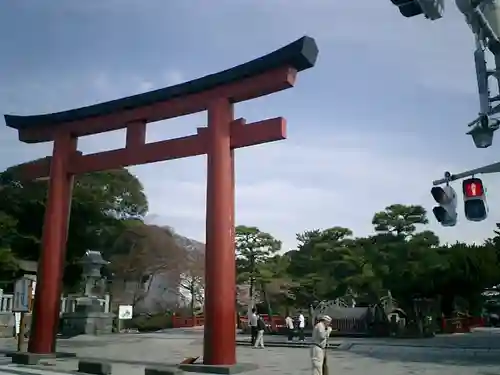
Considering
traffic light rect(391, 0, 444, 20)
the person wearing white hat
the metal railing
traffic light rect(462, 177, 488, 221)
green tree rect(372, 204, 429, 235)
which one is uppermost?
green tree rect(372, 204, 429, 235)

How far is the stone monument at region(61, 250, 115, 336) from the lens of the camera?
27156 mm

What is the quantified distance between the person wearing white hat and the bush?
28359 mm

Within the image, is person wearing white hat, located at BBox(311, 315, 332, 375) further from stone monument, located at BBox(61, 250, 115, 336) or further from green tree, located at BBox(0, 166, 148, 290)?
green tree, located at BBox(0, 166, 148, 290)

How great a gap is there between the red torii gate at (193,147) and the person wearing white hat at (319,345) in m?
3.56

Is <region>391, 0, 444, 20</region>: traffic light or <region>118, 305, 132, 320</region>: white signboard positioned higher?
<region>391, 0, 444, 20</region>: traffic light

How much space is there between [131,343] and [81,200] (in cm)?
1512

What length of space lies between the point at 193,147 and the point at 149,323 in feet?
85.4

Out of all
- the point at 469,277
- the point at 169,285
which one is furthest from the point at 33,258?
the point at 469,277

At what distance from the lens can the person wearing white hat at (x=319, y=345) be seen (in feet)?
31.3

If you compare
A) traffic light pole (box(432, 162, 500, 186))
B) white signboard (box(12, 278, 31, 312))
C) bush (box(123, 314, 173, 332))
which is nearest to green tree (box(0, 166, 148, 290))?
bush (box(123, 314, 173, 332))

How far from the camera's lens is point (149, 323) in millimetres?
37281

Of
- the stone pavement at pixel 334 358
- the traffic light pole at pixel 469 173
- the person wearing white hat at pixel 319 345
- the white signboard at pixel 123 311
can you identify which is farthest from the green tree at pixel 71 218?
the traffic light pole at pixel 469 173

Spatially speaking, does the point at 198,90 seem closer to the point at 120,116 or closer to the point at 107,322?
the point at 120,116

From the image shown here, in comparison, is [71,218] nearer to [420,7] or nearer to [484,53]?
[484,53]
